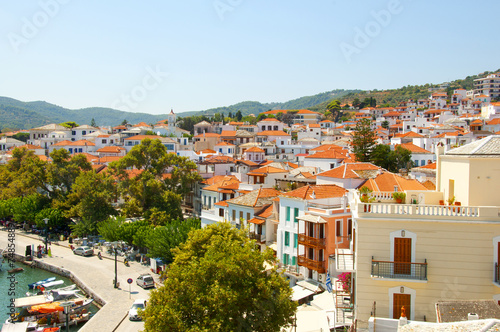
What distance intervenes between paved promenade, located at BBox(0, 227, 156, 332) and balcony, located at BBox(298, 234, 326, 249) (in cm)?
944

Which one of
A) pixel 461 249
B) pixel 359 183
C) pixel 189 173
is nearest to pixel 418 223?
pixel 461 249

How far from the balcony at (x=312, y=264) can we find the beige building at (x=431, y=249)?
10.3 m

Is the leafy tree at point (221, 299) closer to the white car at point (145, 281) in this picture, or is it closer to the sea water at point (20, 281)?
the white car at point (145, 281)

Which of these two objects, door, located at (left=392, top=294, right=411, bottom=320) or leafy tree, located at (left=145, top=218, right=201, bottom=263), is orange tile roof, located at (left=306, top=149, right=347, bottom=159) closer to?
leafy tree, located at (left=145, top=218, right=201, bottom=263)

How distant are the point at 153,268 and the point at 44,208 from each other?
20.8 m

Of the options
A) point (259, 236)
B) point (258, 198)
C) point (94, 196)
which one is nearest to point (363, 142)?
point (258, 198)

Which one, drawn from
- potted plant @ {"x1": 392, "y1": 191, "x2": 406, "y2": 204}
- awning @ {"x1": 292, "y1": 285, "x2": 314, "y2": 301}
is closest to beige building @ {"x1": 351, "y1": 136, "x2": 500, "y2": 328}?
potted plant @ {"x1": 392, "y1": 191, "x2": 406, "y2": 204}

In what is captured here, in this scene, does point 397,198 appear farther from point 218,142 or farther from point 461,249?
point 218,142

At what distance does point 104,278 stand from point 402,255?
80.0ft

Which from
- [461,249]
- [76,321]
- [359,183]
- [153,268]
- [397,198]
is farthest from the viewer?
[153,268]

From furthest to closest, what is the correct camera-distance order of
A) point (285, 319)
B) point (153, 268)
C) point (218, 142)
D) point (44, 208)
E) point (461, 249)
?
Answer: 1. point (218, 142)
2. point (44, 208)
3. point (153, 268)
4. point (285, 319)
5. point (461, 249)

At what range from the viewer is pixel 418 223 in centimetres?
1162

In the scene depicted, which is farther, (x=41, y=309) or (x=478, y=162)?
(x=41, y=309)

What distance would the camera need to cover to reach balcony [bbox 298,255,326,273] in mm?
22003
